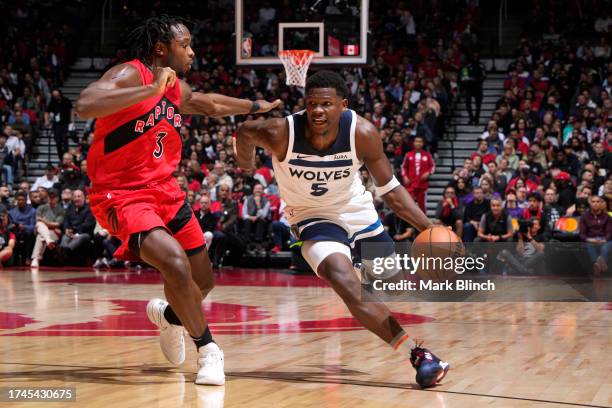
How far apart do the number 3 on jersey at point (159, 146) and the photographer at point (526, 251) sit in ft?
28.8

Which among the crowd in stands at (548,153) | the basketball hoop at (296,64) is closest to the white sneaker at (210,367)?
the crowd in stands at (548,153)

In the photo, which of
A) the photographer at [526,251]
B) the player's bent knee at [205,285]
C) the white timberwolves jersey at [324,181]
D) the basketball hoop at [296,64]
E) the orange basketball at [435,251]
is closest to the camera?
the orange basketball at [435,251]

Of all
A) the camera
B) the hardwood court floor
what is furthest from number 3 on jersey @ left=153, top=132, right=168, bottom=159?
the camera

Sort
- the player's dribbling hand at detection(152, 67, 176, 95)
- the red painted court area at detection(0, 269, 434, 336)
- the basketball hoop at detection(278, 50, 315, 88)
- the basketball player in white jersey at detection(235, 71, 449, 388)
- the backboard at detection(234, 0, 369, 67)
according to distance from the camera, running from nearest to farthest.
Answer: the player's dribbling hand at detection(152, 67, 176, 95)
the basketball player in white jersey at detection(235, 71, 449, 388)
the red painted court area at detection(0, 269, 434, 336)
the basketball hoop at detection(278, 50, 315, 88)
the backboard at detection(234, 0, 369, 67)

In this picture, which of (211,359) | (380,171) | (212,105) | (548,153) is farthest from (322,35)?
(211,359)

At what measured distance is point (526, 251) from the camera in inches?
534

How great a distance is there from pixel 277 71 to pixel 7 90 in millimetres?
5953

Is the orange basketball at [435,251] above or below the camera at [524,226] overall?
above

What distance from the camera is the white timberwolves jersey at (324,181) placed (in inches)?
223

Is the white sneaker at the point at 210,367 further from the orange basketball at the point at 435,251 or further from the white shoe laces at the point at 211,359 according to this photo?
the orange basketball at the point at 435,251

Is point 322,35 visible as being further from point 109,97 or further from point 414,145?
point 109,97

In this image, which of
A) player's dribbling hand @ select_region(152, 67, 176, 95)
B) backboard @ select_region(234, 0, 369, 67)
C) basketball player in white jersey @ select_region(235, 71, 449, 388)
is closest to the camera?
player's dribbling hand @ select_region(152, 67, 176, 95)

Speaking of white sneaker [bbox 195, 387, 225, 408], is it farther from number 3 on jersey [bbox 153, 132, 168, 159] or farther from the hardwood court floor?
number 3 on jersey [bbox 153, 132, 168, 159]

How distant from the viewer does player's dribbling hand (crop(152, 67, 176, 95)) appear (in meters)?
5.07
